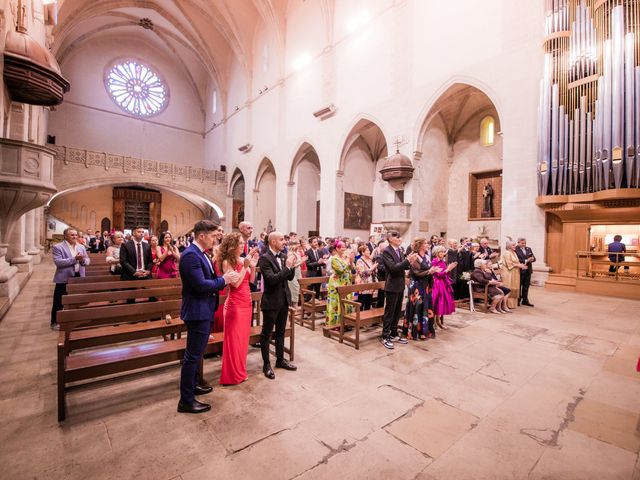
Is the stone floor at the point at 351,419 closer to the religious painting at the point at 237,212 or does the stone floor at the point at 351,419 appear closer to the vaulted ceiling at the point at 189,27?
the vaulted ceiling at the point at 189,27

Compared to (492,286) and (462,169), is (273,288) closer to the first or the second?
(492,286)

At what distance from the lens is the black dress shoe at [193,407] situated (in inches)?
103

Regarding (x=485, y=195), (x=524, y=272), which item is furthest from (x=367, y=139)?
(x=524, y=272)

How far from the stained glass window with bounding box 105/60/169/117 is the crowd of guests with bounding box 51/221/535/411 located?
20729 mm

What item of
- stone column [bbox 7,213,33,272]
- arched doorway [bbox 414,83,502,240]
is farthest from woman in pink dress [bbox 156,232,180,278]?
arched doorway [bbox 414,83,502,240]

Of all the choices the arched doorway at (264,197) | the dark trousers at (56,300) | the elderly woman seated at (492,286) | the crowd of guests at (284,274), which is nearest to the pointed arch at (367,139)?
the arched doorway at (264,197)

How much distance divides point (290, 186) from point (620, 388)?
1497 centimetres

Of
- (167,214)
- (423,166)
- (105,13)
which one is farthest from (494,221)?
(105,13)

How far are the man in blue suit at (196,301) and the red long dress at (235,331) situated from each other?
0.44m

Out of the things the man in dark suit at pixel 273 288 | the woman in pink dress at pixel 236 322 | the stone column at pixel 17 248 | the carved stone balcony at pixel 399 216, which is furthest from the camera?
the carved stone balcony at pixel 399 216

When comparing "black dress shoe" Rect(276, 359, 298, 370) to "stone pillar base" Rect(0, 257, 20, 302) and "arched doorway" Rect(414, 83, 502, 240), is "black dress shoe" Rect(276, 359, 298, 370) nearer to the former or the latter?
"stone pillar base" Rect(0, 257, 20, 302)

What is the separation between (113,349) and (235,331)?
3.78 feet

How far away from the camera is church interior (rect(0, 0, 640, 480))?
2.34m

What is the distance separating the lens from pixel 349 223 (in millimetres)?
14984
